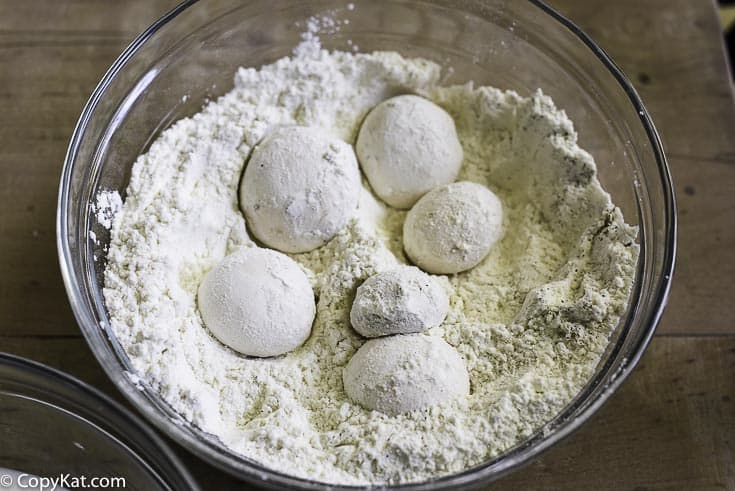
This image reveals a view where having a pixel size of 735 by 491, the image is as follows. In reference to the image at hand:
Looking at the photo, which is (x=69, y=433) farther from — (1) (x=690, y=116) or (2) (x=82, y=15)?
(1) (x=690, y=116)

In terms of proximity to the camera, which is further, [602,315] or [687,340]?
[687,340]

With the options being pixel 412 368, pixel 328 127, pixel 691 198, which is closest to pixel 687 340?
pixel 691 198

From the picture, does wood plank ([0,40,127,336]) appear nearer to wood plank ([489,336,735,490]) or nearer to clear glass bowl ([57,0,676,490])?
clear glass bowl ([57,0,676,490])

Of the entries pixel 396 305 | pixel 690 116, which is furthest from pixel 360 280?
pixel 690 116

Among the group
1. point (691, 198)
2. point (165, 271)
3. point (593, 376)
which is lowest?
point (593, 376)

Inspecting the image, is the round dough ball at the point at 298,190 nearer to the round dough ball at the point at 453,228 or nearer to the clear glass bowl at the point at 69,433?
the round dough ball at the point at 453,228

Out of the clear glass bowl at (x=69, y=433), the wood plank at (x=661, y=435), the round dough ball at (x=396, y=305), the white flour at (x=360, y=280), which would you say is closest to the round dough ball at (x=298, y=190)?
the white flour at (x=360, y=280)

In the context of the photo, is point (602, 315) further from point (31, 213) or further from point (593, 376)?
point (31, 213)
